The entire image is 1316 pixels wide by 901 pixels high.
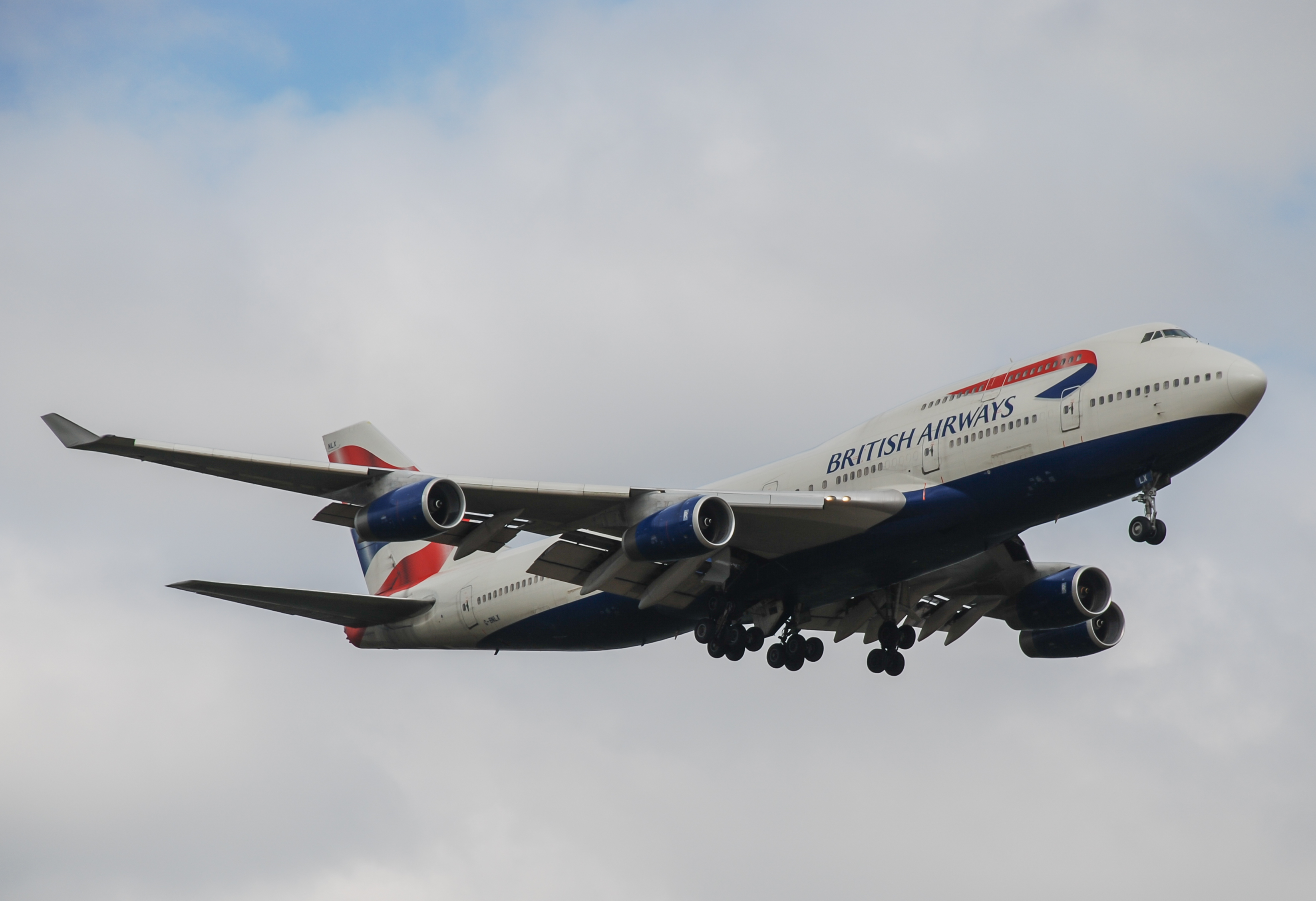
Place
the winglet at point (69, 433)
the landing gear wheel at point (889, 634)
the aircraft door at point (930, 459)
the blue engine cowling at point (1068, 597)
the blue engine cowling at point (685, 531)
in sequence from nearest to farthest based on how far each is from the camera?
the winglet at point (69, 433) < the blue engine cowling at point (685, 531) < the aircraft door at point (930, 459) < the landing gear wheel at point (889, 634) < the blue engine cowling at point (1068, 597)

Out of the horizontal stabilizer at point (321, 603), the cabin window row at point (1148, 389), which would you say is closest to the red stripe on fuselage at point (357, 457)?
the horizontal stabilizer at point (321, 603)

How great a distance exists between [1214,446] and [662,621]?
48.2ft

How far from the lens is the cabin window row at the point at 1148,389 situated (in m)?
30.9

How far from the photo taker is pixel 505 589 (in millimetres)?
41219

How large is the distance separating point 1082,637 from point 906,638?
582 cm

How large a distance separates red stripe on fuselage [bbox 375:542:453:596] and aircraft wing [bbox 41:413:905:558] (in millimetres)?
9365

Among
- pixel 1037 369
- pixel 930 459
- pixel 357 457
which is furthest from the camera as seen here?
pixel 357 457

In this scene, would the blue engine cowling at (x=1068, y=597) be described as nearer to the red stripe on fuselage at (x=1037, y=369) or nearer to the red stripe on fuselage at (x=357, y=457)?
the red stripe on fuselage at (x=1037, y=369)

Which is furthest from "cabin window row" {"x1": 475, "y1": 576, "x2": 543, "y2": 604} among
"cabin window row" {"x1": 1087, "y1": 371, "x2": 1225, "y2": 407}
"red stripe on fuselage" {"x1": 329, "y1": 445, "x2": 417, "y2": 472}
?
"cabin window row" {"x1": 1087, "y1": 371, "x2": 1225, "y2": 407}

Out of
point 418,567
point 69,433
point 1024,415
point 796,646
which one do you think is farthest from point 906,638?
point 69,433

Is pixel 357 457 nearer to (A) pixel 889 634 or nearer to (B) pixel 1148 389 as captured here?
(A) pixel 889 634

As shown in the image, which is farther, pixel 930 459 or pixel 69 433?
pixel 930 459

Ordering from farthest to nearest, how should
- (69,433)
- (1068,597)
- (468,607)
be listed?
(468,607), (1068,597), (69,433)

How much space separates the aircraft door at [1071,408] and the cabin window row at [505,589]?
1488 cm
